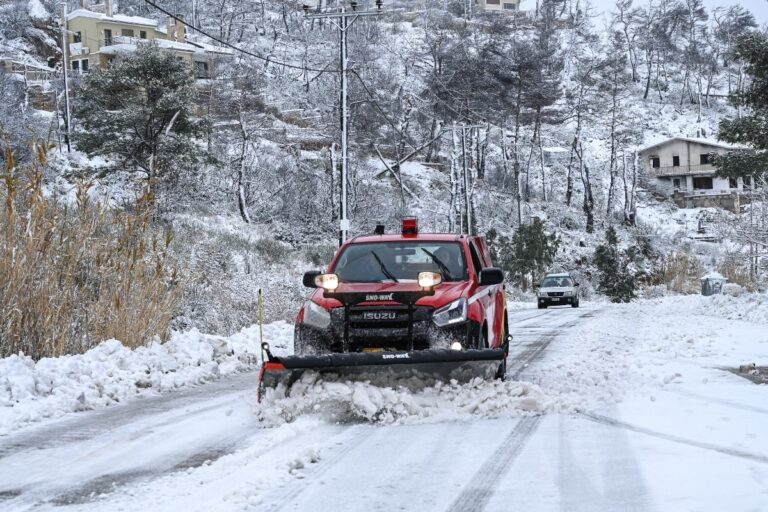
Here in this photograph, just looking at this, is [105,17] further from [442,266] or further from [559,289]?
[442,266]

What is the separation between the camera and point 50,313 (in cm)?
939

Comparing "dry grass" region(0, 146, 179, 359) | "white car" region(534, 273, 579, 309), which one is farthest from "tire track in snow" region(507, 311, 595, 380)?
"white car" region(534, 273, 579, 309)

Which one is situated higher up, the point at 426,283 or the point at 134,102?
the point at 134,102

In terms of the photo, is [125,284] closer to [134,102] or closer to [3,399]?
[3,399]

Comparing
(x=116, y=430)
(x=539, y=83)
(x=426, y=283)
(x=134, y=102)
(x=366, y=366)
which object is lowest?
(x=116, y=430)

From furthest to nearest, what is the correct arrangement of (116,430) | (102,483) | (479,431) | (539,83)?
1. (539,83)
2. (116,430)
3. (479,431)
4. (102,483)

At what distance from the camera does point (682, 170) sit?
272ft

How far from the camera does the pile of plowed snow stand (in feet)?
22.7

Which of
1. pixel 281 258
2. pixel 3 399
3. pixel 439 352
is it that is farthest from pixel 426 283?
pixel 281 258

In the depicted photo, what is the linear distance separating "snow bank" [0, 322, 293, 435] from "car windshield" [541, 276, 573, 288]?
25816 mm

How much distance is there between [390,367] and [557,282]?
3030 centimetres

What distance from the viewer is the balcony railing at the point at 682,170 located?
268 feet

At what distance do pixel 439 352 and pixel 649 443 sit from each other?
6.38 feet

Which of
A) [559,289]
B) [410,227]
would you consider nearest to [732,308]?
[559,289]
